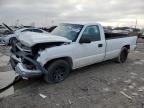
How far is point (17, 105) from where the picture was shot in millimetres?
4363

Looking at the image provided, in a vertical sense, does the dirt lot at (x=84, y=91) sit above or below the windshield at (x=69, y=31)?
below

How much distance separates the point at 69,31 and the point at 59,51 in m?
1.25

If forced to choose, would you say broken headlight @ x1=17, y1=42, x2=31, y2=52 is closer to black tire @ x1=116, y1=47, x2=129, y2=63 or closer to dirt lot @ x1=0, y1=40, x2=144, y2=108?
dirt lot @ x1=0, y1=40, x2=144, y2=108

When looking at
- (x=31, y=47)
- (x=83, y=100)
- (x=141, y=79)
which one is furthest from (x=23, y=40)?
(x=141, y=79)

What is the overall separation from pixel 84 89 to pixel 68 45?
138cm

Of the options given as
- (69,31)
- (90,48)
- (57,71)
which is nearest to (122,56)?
(90,48)

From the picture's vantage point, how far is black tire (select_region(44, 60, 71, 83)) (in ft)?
18.1

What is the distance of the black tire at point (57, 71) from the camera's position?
18.1ft

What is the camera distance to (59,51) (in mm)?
5570

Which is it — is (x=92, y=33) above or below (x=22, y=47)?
above

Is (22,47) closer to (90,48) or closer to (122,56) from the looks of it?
(90,48)

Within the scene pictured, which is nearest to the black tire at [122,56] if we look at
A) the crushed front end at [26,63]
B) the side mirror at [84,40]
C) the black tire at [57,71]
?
the side mirror at [84,40]

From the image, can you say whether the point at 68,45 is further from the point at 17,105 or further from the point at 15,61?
the point at 17,105

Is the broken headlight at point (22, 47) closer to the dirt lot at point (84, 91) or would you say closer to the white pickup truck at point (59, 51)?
the white pickup truck at point (59, 51)
